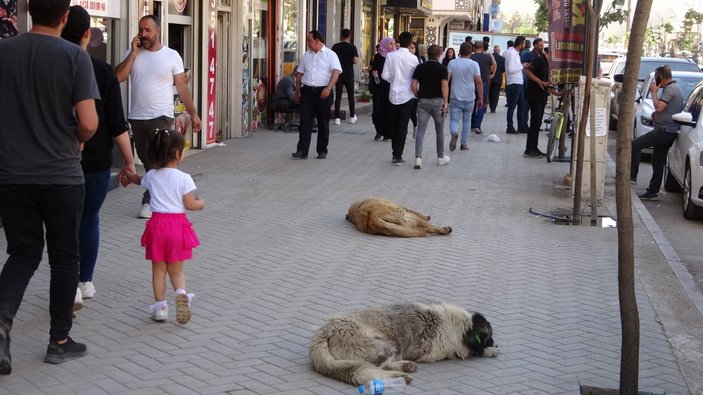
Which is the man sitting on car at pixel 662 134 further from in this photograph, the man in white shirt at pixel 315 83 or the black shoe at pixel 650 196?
the man in white shirt at pixel 315 83

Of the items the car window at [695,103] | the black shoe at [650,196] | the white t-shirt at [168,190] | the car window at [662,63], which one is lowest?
the black shoe at [650,196]

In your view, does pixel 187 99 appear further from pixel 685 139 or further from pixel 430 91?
pixel 685 139

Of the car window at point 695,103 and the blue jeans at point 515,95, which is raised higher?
the car window at point 695,103

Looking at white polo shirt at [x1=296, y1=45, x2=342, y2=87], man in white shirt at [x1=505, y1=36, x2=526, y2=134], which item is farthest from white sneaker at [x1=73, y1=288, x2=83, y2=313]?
man in white shirt at [x1=505, y1=36, x2=526, y2=134]

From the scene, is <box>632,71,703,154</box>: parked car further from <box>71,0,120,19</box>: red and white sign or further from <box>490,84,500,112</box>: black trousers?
<box>71,0,120,19</box>: red and white sign

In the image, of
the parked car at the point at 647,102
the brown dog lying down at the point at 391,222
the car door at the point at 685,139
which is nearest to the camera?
the brown dog lying down at the point at 391,222

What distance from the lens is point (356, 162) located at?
15.1 meters

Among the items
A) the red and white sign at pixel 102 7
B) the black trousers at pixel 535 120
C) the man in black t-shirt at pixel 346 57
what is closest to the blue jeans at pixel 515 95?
the man in black t-shirt at pixel 346 57

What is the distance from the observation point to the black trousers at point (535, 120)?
16.4 metres

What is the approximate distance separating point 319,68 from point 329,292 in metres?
7.82

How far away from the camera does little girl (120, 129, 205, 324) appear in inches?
240

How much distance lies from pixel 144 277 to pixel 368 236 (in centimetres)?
264

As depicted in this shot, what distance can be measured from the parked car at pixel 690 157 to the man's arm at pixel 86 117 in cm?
815

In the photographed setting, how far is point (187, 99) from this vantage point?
8.91 metres
